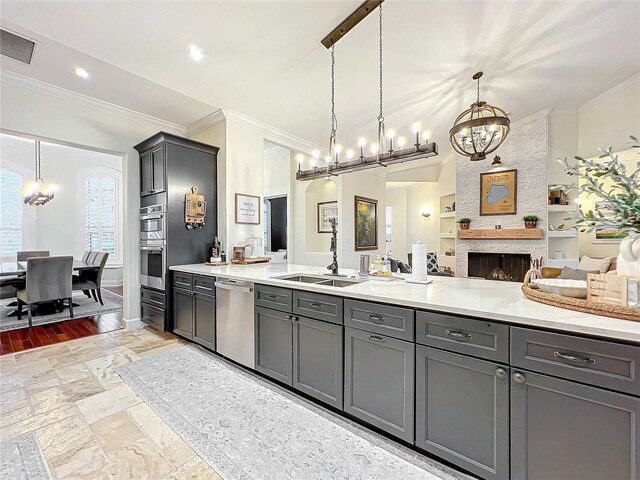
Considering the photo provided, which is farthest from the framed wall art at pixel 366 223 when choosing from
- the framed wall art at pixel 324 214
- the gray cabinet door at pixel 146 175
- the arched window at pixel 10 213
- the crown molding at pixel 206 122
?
the arched window at pixel 10 213

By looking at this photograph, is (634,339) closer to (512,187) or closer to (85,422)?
(85,422)

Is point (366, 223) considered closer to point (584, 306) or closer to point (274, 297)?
point (274, 297)

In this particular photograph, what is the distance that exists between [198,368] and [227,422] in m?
0.97

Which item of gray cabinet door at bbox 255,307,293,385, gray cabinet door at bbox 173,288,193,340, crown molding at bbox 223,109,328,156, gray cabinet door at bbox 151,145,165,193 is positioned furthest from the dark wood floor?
crown molding at bbox 223,109,328,156

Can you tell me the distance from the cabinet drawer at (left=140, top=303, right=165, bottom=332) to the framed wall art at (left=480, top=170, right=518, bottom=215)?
19.4 ft

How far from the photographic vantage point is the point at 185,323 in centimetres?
Result: 343

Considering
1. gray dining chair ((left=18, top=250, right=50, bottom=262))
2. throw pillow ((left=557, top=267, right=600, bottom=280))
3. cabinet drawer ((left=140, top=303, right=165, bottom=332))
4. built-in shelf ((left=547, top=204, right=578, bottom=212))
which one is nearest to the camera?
throw pillow ((left=557, top=267, right=600, bottom=280))

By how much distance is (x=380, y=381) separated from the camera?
1.77 metres

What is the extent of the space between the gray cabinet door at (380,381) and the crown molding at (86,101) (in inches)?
169

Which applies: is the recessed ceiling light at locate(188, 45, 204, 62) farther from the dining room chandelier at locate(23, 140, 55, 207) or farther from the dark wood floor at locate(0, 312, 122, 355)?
the dining room chandelier at locate(23, 140, 55, 207)

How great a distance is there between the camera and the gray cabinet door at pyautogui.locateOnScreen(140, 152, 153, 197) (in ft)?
12.9

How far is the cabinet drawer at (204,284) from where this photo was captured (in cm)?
303

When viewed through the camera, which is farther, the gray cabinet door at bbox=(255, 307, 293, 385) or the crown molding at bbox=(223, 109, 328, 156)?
the crown molding at bbox=(223, 109, 328, 156)

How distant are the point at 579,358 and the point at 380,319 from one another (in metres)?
0.92
